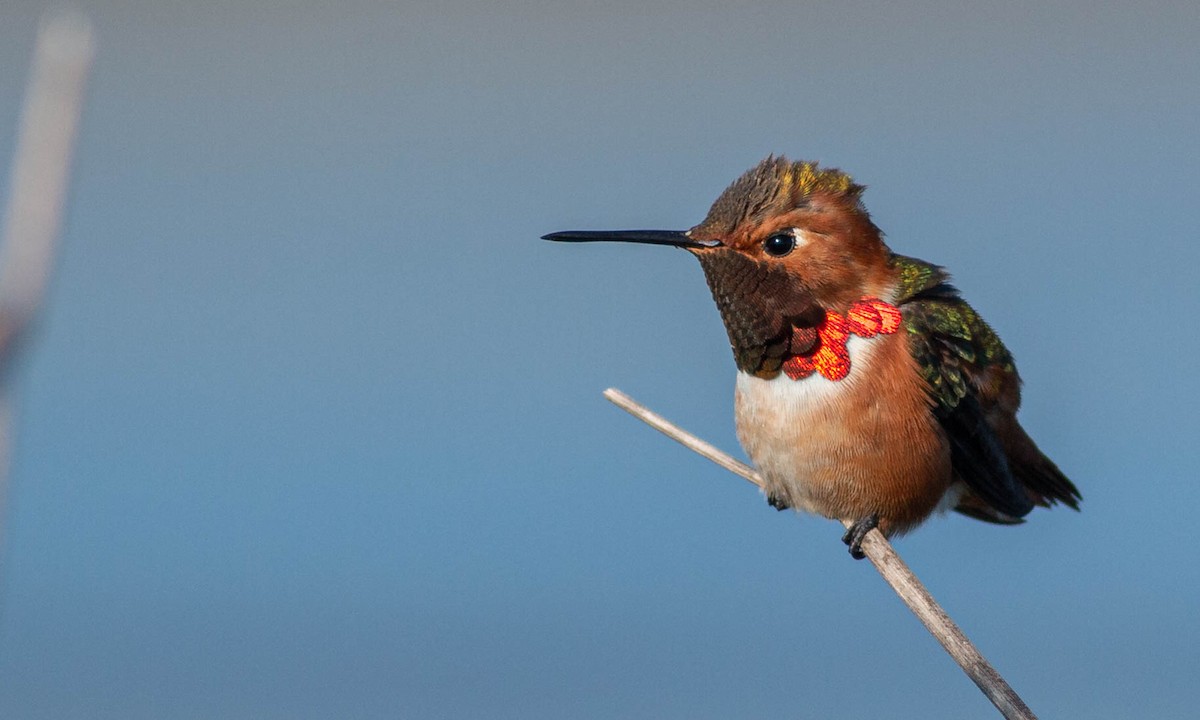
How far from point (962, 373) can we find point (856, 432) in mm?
311

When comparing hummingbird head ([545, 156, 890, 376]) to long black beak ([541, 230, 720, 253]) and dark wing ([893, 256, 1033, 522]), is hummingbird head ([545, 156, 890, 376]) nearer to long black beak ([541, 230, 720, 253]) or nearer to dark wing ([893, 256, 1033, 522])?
long black beak ([541, 230, 720, 253])

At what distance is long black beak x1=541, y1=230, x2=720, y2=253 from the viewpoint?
2094 mm

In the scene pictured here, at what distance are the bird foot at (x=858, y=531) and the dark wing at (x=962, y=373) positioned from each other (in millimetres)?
230

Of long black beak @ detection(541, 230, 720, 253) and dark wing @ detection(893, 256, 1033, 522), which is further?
dark wing @ detection(893, 256, 1033, 522)

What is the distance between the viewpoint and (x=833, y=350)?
2.25 metres

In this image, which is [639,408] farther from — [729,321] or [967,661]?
[967,661]

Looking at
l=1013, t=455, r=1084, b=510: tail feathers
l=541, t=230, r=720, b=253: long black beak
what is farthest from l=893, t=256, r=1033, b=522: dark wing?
l=541, t=230, r=720, b=253: long black beak

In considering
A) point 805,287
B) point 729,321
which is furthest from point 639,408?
point 805,287

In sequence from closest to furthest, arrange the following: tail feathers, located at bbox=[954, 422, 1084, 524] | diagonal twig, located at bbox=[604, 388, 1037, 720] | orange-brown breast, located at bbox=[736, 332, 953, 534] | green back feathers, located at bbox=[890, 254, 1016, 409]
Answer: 1. diagonal twig, located at bbox=[604, 388, 1037, 720]
2. orange-brown breast, located at bbox=[736, 332, 953, 534]
3. green back feathers, located at bbox=[890, 254, 1016, 409]
4. tail feathers, located at bbox=[954, 422, 1084, 524]

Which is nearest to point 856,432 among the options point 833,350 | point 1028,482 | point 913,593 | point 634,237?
point 833,350

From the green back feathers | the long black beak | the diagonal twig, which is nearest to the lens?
the diagonal twig

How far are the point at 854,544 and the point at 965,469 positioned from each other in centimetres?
33

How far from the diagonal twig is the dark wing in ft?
1.04

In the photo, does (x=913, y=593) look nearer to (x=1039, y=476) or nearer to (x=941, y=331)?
(x=941, y=331)
